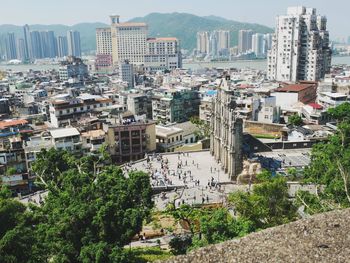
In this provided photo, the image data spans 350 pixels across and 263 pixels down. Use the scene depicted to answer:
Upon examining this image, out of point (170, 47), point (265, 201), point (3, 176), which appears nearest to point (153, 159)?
point (3, 176)

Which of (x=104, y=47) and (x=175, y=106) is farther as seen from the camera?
(x=104, y=47)

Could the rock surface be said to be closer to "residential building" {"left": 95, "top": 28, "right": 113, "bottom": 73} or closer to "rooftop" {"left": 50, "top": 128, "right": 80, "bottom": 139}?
"rooftop" {"left": 50, "top": 128, "right": 80, "bottom": 139}

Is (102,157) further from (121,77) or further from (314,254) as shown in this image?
(121,77)

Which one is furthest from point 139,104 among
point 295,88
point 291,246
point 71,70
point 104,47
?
point 104,47

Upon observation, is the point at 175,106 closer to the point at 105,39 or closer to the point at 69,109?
the point at 69,109

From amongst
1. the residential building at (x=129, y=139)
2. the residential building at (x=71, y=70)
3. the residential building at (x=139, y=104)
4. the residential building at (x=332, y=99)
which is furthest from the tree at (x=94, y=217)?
the residential building at (x=71, y=70)

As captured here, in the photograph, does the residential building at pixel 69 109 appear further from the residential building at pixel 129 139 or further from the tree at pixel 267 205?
the tree at pixel 267 205
